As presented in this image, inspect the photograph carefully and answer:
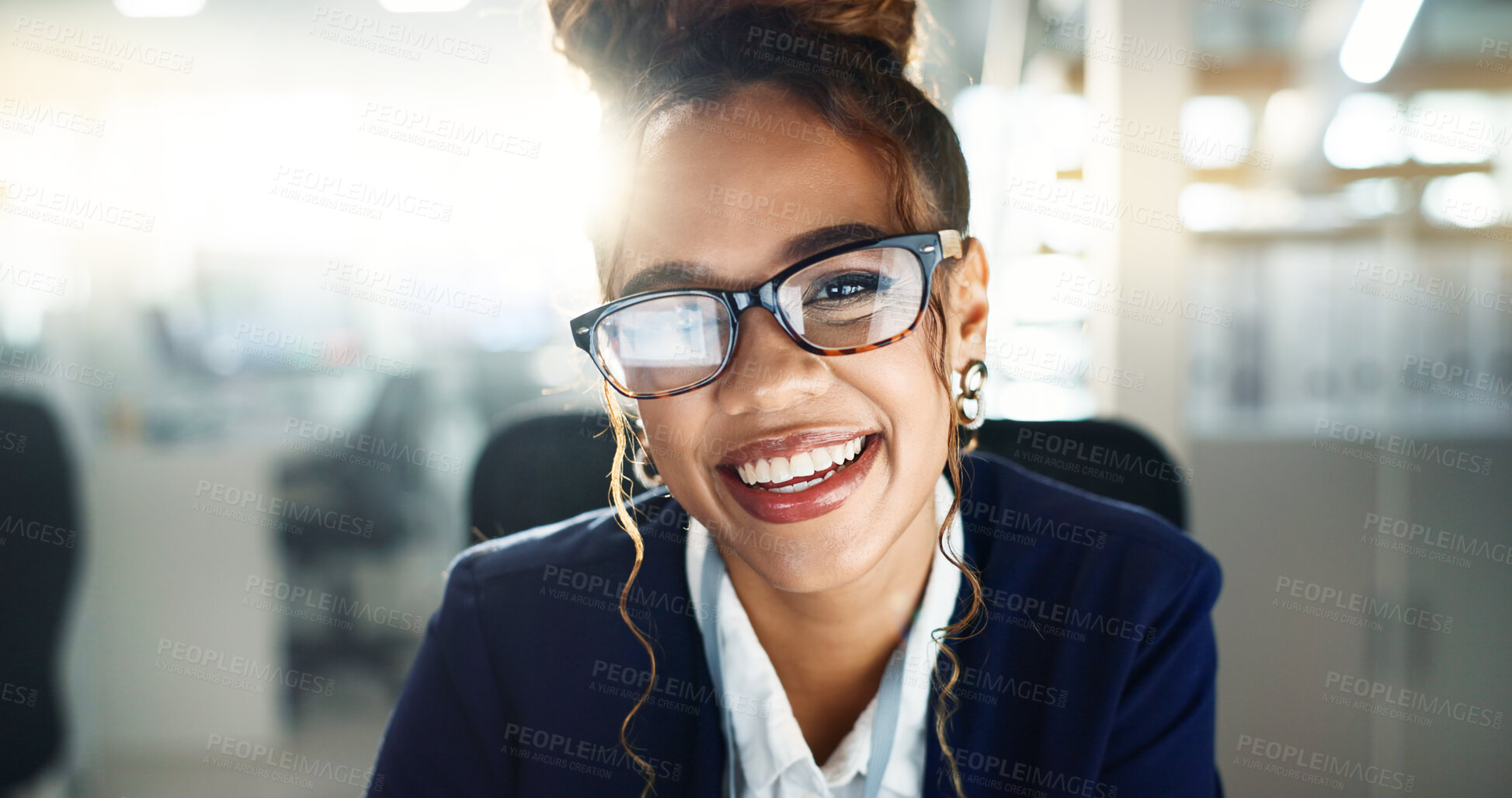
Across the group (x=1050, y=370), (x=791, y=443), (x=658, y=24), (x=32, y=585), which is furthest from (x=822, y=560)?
(x=1050, y=370)

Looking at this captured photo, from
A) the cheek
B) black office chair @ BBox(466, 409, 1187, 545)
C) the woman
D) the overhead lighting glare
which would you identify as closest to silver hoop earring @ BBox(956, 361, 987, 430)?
the woman

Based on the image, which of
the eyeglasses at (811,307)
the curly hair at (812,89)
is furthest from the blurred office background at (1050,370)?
the eyeglasses at (811,307)

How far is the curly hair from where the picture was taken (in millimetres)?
1097

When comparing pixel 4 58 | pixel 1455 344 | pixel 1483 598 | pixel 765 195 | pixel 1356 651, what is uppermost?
pixel 4 58

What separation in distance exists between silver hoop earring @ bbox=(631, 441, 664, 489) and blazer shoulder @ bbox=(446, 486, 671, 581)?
0.14 ft

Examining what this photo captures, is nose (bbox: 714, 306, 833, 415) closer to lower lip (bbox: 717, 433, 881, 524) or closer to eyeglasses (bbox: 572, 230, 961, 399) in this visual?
eyeglasses (bbox: 572, 230, 961, 399)

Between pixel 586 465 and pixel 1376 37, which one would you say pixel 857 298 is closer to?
pixel 586 465

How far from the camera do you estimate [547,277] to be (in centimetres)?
578

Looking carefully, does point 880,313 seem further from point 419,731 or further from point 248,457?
point 248,457

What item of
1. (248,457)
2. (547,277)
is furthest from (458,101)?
(248,457)

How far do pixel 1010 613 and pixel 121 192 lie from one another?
519cm

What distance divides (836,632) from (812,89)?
2.47 ft

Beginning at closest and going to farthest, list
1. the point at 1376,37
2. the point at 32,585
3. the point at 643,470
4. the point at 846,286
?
the point at 846,286
the point at 643,470
the point at 32,585
the point at 1376,37

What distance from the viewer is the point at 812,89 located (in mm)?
1097
